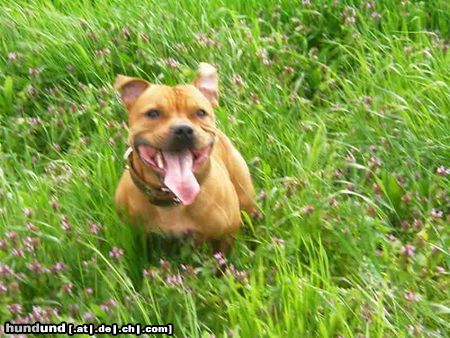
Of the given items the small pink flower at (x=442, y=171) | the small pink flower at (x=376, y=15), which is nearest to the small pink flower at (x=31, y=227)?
the small pink flower at (x=442, y=171)

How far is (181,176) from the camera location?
358cm

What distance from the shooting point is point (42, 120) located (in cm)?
483

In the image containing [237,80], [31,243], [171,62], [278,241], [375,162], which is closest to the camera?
[31,243]

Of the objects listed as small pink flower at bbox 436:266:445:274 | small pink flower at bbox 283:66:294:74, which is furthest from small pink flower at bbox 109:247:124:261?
small pink flower at bbox 283:66:294:74

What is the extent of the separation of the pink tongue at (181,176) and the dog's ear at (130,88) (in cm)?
33

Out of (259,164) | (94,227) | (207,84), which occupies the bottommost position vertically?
(259,164)

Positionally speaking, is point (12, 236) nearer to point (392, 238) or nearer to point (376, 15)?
point (392, 238)

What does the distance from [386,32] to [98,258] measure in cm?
232

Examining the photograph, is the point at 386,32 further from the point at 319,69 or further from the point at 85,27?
the point at 85,27

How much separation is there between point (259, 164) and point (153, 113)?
0.84m

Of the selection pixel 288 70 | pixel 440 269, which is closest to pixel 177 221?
pixel 440 269

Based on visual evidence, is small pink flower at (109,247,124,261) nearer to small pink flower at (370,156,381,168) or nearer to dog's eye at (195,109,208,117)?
dog's eye at (195,109,208,117)

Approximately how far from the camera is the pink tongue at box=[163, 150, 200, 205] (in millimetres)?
3543

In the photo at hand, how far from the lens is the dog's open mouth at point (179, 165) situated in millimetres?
3549
